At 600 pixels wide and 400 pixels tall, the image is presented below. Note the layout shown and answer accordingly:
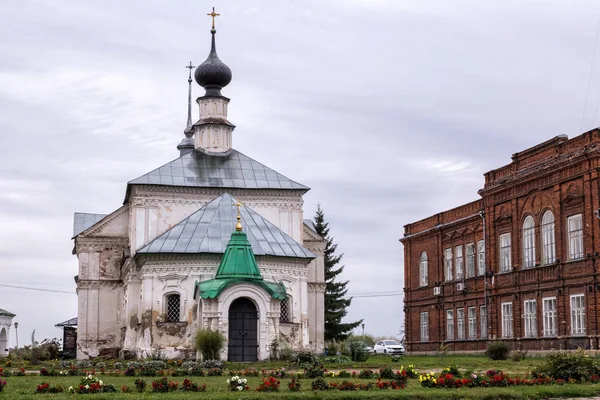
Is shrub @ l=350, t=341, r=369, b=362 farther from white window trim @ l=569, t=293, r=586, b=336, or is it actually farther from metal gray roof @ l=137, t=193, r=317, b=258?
white window trim @ l=569, t=293, r=586, b=336

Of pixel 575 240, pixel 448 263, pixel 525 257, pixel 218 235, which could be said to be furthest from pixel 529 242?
pixel 218 235

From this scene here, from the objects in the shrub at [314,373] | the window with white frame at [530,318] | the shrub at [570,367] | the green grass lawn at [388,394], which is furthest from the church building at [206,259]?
the green grass lawn at [388,394]

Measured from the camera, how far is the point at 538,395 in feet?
59.8

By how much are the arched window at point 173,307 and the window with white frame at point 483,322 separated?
14.2 meters

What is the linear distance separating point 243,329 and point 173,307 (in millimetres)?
4676

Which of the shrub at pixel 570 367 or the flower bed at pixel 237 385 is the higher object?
the shrub at pixel 570 367

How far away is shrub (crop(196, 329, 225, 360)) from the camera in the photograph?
113 ft

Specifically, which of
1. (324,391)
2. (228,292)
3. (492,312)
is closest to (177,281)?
(228,292)

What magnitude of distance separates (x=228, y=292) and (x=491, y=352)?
33.9ft

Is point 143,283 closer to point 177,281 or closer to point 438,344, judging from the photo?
point 177,281

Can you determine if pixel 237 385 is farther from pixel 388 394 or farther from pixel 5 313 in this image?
pixel 5 313

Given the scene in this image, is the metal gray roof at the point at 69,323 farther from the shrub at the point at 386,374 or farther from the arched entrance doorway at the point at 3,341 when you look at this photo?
the shrub at the point at 386,374

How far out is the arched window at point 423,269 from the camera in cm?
5278

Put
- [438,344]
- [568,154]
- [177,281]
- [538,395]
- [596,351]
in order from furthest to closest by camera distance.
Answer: [438,344] → [177,281] → [568,154] → [596,351] → [538,395]
